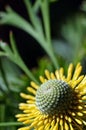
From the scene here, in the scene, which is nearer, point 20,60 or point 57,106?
point 57,106

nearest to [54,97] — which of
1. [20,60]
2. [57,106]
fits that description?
[57,106]

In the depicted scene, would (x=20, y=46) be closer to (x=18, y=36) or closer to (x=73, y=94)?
(x=18, y=36)

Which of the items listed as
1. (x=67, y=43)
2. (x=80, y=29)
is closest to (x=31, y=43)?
(x=67, y=43)

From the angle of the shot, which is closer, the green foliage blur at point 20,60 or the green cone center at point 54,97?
the green cone center at point 54,97

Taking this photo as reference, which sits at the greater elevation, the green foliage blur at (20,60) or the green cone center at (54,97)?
the green foliage blur at (20,60)

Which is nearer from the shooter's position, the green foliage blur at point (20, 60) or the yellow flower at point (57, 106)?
the yellow flower at point (57, 106)

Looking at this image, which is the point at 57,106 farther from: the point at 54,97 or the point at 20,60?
the point at 20,60

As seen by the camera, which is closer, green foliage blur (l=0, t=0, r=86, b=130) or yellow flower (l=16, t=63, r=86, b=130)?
yellow flower (l=16, t=63, r=86, b=130)

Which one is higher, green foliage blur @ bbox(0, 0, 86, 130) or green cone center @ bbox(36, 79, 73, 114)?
green foliage blur @ bbox(0, 0, 86, 130)
